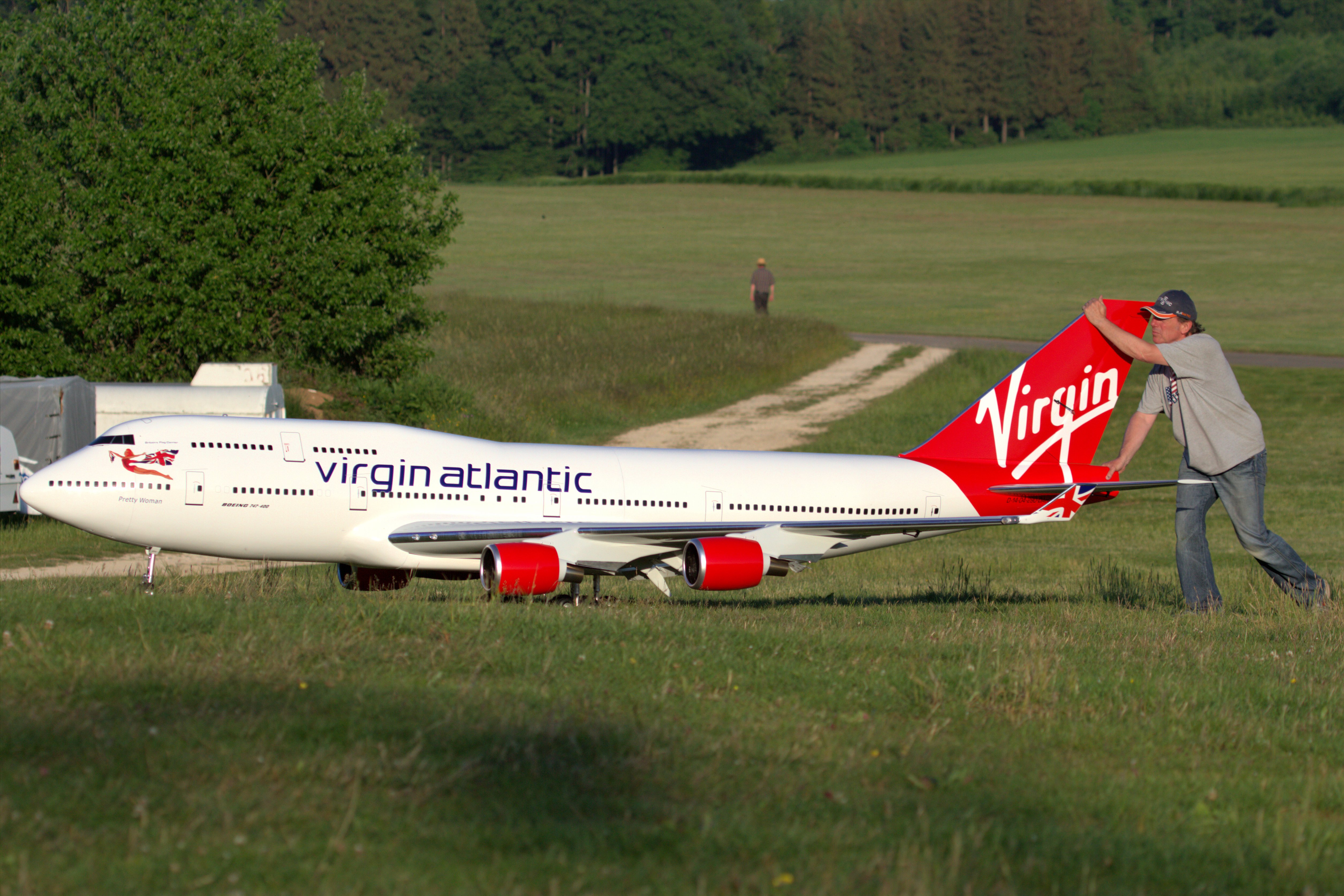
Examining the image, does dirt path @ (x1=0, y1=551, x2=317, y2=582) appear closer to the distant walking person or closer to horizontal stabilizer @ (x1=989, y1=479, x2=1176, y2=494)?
horizontal stabilizer @ (x1=989, y1=479, x2=1176, y2=494)

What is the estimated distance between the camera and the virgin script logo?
22.8 meters

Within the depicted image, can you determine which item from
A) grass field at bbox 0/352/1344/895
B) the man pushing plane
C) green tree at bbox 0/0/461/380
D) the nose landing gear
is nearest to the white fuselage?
the nose landing gear

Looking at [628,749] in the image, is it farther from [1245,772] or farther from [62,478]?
[62,478]

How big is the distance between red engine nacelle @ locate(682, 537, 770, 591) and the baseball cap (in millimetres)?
6329

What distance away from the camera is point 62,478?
18328mm

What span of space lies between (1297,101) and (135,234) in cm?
18690

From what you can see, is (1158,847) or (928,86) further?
(928,86)

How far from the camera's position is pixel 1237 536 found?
17.2m

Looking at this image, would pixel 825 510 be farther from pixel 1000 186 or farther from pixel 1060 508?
pixel 1000 186

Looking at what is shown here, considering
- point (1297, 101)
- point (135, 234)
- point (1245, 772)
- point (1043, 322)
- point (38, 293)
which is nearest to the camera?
point (1245, 772)

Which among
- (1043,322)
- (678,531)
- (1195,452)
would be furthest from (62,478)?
(1043,322)

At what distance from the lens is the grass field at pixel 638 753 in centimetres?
730

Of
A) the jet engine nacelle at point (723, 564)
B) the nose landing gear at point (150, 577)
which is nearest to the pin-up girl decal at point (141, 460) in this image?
the nose landing gear at point (150, 577)

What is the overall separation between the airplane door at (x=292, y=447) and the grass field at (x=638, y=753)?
12.1 feet
